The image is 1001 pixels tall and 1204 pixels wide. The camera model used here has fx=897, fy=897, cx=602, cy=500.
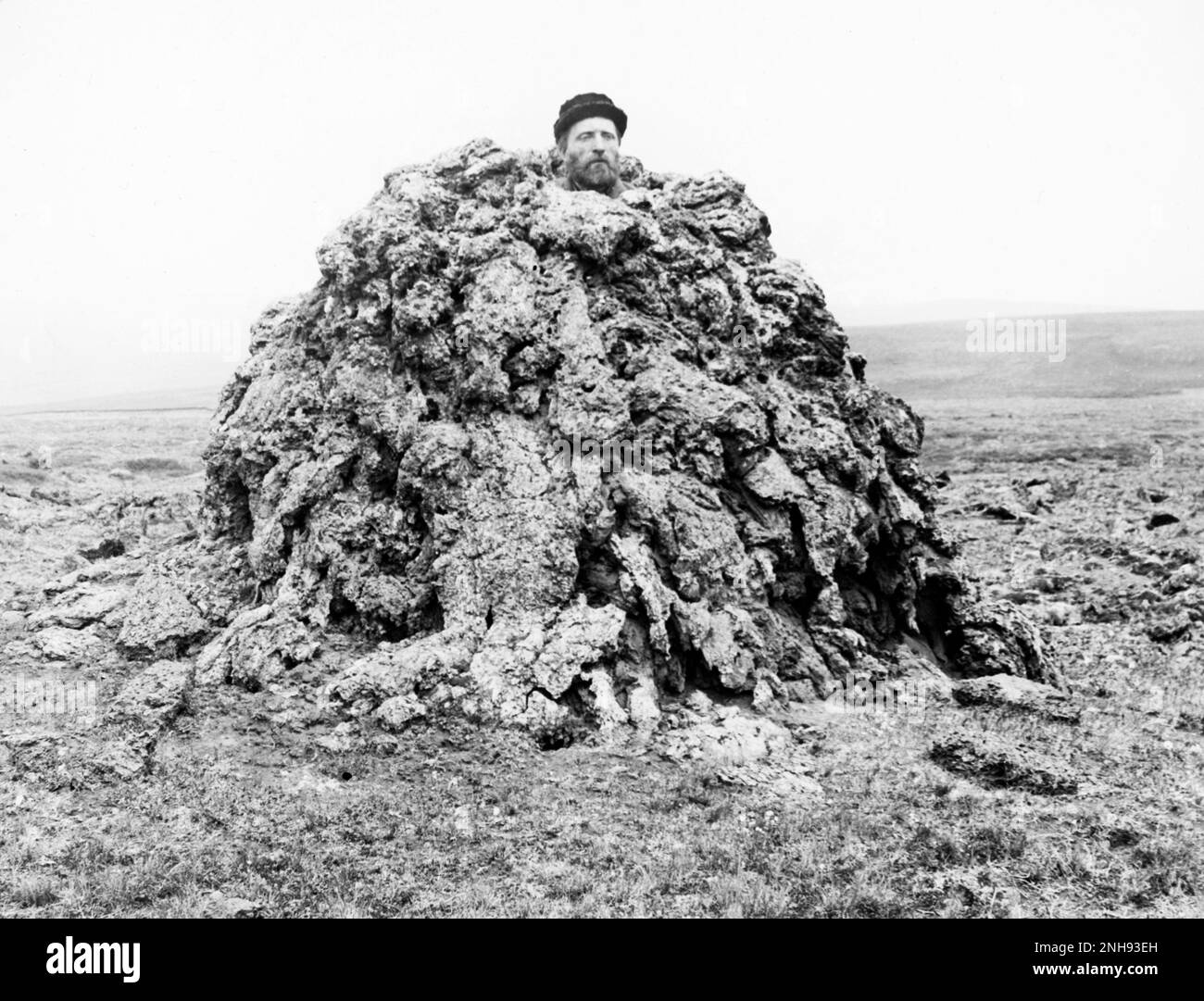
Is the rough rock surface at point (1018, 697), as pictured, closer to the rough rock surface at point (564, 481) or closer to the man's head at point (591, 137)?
the rough rock surface at point (564, 481)

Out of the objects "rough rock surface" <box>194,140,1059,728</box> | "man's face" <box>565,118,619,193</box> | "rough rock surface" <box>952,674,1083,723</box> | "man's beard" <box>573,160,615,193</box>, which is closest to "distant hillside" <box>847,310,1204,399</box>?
"rough rock surface" <box>194,140,1059,728</box>

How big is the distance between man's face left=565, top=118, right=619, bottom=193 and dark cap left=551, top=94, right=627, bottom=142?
8 cm

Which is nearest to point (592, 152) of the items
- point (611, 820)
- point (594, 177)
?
point (594, 177)

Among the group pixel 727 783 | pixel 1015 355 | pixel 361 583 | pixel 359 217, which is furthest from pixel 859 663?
pixel 1015 355

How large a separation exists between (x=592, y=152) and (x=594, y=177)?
37cm

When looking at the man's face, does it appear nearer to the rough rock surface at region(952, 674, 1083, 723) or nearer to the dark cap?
the dark cap

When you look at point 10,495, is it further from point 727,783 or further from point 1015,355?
point 1015,355

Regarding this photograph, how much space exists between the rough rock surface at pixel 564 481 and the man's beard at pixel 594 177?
532mm

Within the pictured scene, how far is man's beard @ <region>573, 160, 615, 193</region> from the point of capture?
14078mm

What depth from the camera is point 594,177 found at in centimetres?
1415

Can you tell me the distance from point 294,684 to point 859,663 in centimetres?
752

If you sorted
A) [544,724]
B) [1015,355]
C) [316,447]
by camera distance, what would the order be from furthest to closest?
[1015,355] → [316,447] → [544,724]

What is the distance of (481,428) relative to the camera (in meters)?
12.4

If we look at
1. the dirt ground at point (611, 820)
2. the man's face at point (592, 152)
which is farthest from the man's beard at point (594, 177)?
the dirt ground at point (611, 820)
